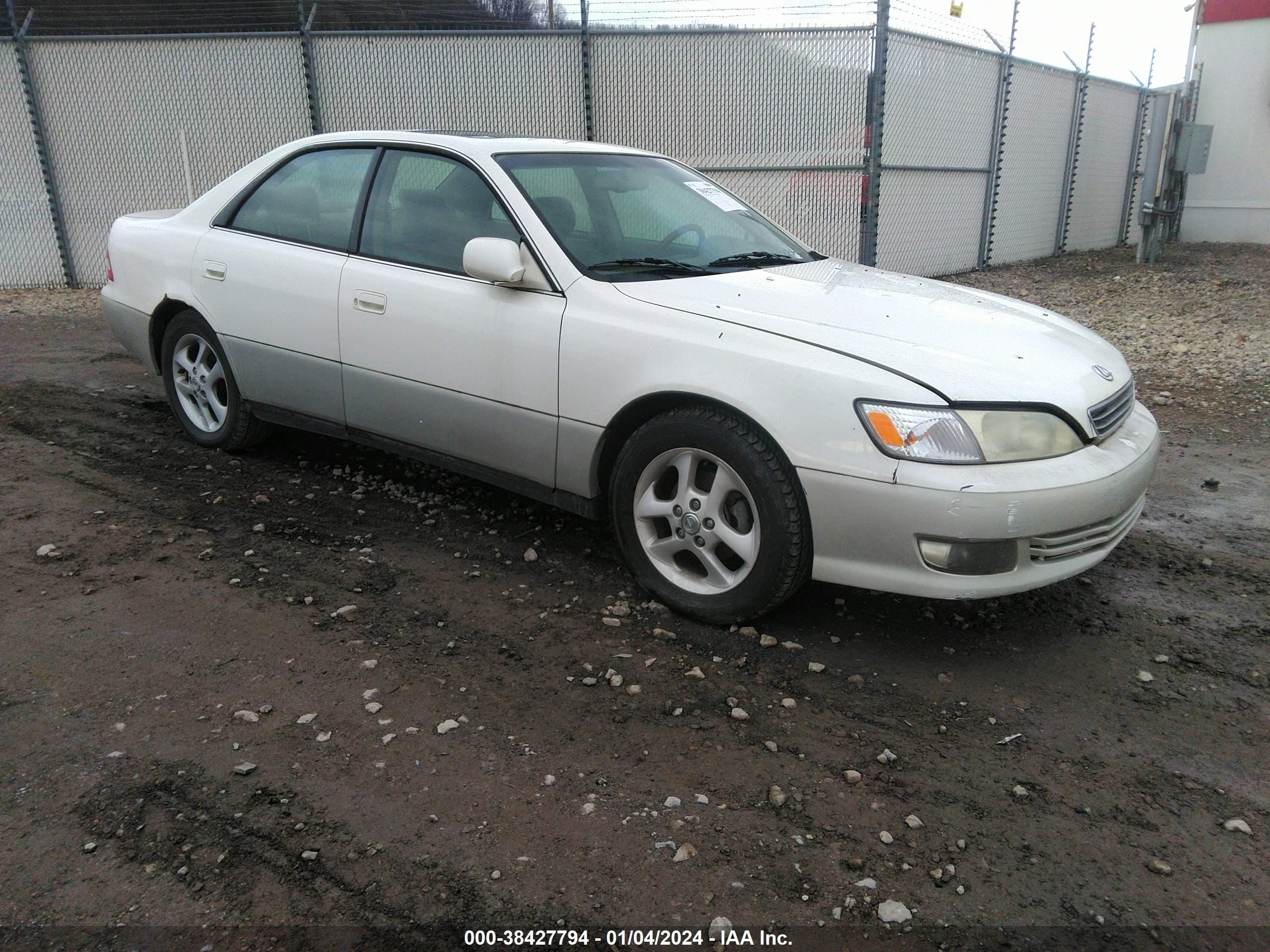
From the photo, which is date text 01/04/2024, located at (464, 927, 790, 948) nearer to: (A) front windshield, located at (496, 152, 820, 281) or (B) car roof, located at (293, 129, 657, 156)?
(A) front windshield, located at (496, 152, 820, 281)

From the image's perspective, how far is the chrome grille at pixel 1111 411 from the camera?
3197mm

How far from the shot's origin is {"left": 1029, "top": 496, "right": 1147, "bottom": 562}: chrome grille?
9.80 feet

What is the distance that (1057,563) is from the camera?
10.0 ft

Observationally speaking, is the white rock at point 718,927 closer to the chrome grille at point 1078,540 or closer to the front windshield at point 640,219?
the chrome grille at point 1078,540

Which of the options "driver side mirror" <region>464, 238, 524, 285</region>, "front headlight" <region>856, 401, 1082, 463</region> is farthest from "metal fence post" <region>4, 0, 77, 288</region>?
"front headlight" <region>856, 401, 1082, 463</region>

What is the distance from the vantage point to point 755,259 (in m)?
4.06

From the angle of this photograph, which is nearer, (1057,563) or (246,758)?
(246,758)

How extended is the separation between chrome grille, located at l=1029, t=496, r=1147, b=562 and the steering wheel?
182 cm

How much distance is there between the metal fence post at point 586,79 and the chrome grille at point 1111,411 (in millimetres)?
7336

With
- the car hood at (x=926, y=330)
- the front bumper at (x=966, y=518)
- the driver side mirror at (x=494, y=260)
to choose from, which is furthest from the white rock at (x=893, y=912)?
the driver side mirror at (x=494, y=260)

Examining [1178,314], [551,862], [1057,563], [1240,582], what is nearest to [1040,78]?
[1178,314]

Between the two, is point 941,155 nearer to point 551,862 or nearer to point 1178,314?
point 1178,314

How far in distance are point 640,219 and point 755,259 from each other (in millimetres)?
513

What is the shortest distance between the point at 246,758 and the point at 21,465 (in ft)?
10.3
